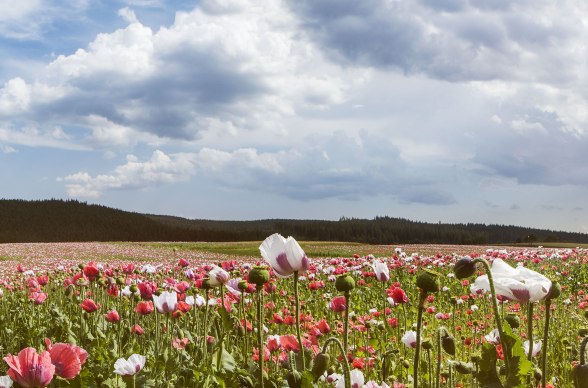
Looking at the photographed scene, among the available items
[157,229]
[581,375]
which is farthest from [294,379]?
[157,229]

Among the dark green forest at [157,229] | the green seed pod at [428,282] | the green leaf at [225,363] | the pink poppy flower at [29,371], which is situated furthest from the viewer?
the dark green forest at [157,229]

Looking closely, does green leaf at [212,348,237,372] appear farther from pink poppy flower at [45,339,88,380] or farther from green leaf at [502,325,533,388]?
green leaf at [502,325,533,388]

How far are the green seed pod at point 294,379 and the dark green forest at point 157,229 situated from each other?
59952 mm

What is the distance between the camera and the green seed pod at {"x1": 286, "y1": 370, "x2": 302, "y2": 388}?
262 cm

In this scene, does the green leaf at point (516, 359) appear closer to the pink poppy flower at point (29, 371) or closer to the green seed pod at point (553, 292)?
the green seed pod at point (553, 292)

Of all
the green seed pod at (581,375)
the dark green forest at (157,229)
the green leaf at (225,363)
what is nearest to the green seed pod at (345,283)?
the green seed pod at (581,375)

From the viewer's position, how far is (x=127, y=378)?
3.45 m

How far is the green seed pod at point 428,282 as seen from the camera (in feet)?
7.30

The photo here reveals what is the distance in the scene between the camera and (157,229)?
214 ft

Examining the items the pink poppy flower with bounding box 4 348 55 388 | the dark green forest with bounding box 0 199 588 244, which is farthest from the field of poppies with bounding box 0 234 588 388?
the dark green forest with bounding box 0 199 588 244

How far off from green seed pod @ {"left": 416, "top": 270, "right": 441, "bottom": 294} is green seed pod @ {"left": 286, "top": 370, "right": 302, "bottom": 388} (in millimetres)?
731

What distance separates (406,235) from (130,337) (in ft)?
215

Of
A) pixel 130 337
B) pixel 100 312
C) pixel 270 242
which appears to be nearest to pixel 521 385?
pixel 270 242

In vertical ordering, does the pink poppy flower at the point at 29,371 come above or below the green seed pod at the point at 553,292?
below
